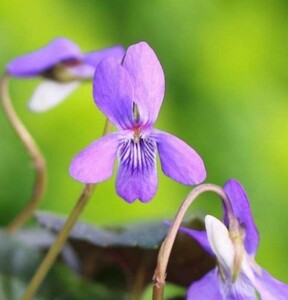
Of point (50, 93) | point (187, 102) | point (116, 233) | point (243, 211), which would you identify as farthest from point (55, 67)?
point (187, 102)

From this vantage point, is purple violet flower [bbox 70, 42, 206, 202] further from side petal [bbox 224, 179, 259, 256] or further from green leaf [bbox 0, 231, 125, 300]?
green leaf [bbox 0, 231, 125, 300]

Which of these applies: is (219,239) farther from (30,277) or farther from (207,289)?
(30,277)

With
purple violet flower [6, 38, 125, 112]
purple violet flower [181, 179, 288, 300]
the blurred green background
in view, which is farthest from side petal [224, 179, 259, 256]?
the blurred green background

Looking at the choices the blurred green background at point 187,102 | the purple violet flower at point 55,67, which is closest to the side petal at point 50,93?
the purple violet flower at point 55,67

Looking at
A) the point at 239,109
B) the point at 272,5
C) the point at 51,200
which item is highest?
the point at 272,5

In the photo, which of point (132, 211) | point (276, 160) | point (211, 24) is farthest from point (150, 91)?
point (211, 24)

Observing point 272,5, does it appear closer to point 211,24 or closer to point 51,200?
point 211,24
